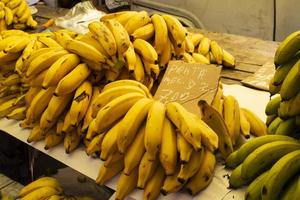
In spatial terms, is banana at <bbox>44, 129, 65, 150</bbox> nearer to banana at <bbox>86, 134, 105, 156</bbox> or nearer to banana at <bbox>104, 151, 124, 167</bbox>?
banana at <bbox>86, 134, 105, 156</bbox>

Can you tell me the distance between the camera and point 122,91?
4.48 feet

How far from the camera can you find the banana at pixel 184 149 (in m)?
1.16

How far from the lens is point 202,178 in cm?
125

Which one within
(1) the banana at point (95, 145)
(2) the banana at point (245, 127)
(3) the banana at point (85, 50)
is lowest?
(1) the banana at point (95, 145)

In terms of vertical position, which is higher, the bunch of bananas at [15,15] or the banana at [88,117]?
the banana at [88,117]

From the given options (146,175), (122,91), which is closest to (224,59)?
(122,91)

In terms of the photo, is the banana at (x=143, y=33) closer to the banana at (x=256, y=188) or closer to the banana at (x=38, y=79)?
the banana at (x=38, y=79)

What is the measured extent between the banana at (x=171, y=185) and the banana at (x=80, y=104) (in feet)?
1.30

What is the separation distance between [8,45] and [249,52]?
4.35ft

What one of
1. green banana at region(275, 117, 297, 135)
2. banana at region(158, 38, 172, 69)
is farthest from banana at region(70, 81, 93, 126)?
green banana at region(275, 117, 297, 135)

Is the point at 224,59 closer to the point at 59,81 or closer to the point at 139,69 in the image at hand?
the point at 139,69

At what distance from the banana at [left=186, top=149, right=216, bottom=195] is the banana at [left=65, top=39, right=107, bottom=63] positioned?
48 centimetres

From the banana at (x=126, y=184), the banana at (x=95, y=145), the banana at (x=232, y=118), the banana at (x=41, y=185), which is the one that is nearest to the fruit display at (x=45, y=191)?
the banana at (x=41, y=185)

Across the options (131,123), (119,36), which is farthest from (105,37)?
(131,123)
